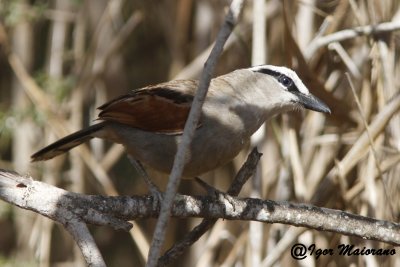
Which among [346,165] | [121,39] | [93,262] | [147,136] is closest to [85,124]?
[121,39]

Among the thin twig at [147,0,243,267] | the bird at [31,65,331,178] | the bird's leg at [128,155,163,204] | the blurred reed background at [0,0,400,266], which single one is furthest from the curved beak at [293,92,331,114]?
the thin twig at [147,0,243,267]

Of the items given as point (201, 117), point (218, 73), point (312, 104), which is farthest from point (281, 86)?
point (218, 73)

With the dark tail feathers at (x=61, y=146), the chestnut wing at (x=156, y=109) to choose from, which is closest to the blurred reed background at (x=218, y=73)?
the chestnut wing at (x=156, y=109)

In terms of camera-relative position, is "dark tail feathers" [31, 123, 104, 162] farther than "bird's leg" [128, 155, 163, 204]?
Yes

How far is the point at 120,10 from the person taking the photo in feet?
14.4

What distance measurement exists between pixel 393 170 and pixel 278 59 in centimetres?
89

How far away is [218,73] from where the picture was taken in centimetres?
403

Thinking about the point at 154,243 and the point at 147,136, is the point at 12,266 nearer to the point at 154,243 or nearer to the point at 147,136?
the point at 147,136

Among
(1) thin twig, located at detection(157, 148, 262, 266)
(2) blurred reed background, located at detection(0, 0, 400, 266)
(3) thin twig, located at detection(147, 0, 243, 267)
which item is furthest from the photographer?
(2) blurred reed background, located at detection(0, 0, 400, 266)

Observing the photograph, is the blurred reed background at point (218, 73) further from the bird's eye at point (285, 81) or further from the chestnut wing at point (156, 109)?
the chestnut wing at point (156, 109)

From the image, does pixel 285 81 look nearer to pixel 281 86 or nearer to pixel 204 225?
pixel 281 86

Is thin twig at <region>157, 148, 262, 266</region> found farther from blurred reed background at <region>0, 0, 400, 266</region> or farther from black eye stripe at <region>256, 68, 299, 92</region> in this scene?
black eye stripe at <region>256, 68, 299, 92</region>

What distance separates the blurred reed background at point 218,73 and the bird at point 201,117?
0.61ft

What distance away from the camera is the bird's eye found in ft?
10.2
